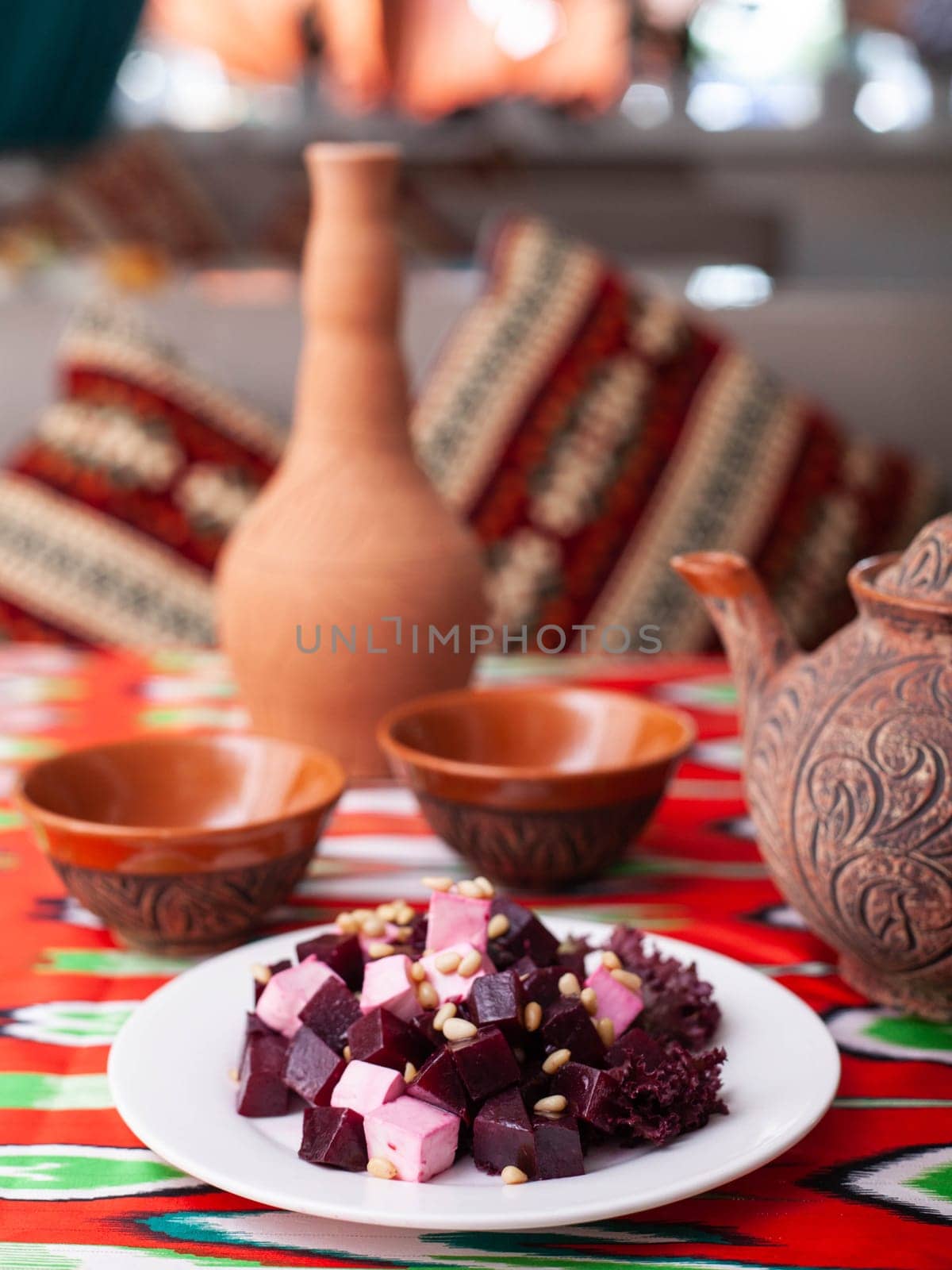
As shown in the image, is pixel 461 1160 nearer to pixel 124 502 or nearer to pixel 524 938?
pixel 524 938

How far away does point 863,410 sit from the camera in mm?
2180

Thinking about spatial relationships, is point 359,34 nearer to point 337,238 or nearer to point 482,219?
point 482,219

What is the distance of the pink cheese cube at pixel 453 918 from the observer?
622mm

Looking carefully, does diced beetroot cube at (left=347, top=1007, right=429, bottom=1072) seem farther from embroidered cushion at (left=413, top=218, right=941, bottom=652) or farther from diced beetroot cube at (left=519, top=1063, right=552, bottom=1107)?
embroidered cushion at (left=413, top=218, right=941, bottom=652)

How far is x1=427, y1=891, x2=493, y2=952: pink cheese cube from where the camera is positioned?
622mm

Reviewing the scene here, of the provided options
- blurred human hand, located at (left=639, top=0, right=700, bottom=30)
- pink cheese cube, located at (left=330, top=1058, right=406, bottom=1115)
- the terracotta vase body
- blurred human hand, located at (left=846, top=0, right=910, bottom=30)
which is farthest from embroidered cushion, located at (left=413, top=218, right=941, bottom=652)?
blurred human hand, located at (left=846, top=0, right=910, bottom=30)

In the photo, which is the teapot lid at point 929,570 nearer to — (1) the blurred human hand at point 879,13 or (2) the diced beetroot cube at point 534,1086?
(2) the diced beetroot cube at point 534,1086

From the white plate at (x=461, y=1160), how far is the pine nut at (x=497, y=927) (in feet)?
0.33

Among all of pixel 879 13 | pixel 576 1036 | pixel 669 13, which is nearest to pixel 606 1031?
pixel 576 1036

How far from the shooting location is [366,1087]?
1.80 ft

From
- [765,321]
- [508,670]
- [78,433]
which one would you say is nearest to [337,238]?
[508,670]

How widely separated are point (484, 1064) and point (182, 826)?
1.21 ft

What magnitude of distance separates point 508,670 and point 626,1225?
0.82 m

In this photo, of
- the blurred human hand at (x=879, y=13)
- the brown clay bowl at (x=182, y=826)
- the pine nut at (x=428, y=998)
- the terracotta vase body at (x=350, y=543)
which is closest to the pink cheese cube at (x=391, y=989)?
the pine nut at (x=428, y=998)
